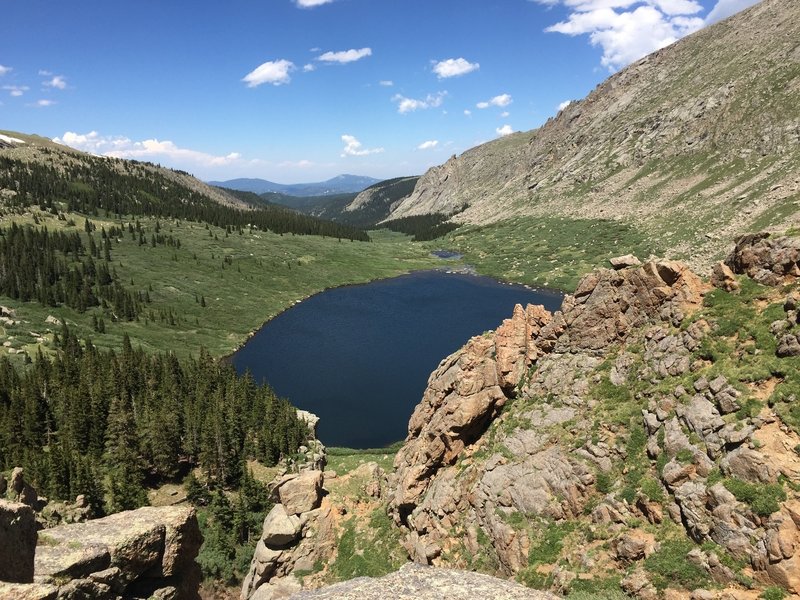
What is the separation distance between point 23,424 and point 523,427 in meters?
71.4

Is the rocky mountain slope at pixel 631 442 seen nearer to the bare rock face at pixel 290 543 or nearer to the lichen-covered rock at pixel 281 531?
the bare rock face at pixel 290 543

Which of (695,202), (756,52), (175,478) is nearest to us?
(175,478)

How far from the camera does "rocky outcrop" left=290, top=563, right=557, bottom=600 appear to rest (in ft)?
56.3

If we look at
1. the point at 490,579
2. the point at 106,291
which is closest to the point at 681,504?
the point at 490,579

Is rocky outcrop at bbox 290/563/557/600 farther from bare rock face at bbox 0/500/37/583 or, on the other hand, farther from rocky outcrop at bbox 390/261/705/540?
bare rock face at bbox 0/500/37/583

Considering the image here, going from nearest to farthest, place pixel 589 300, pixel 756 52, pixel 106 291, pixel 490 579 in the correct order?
pixel 490 579, pixel 589 300, pixel 106 291, pixel 756 52

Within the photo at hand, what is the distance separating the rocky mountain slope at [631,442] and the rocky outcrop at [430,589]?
4.07 meters

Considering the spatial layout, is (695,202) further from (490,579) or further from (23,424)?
(23,424)

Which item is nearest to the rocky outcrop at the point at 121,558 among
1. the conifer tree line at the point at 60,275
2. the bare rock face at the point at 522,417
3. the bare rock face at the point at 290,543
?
the bare rock face at the point at 290,543

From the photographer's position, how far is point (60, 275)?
489 feet

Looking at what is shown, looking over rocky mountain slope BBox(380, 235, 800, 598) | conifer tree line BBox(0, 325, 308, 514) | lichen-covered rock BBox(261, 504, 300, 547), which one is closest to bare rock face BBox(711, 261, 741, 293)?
rocky mountain slope BBox(380, 235, 800, 598)

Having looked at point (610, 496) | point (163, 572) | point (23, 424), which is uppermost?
point (610, 496)

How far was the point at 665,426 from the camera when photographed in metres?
22.0

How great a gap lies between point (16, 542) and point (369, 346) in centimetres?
10559
